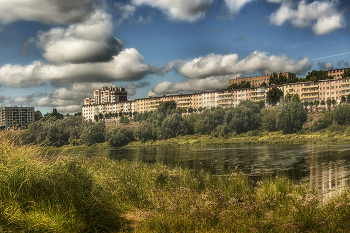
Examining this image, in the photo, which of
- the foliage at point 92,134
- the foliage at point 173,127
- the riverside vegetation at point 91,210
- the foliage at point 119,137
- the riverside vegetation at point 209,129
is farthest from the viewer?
the foliage at point 173,127

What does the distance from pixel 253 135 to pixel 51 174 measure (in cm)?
9043

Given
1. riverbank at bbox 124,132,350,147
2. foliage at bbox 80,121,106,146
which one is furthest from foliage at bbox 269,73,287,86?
foliage at bbox 80,121,106,146

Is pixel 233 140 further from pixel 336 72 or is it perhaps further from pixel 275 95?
pixel 336 72

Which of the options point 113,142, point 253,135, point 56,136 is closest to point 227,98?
point 253,135

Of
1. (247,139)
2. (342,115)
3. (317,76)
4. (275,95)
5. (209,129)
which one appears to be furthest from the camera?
(317,76)

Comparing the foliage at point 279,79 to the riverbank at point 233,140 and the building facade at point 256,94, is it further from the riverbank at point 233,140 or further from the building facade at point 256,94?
the riverbank at point 233,140

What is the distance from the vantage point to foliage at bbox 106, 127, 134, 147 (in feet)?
324

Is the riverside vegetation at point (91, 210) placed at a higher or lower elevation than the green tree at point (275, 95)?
lower

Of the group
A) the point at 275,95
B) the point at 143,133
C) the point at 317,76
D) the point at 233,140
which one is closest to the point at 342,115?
the point at 233,140

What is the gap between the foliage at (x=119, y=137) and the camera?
324 ft

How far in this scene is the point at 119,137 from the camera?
325ft

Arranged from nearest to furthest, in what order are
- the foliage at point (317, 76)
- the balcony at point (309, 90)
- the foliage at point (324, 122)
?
the foliage at point (324, 122)
the balcony at point (309, 90)
the foliage at point (317, 76)

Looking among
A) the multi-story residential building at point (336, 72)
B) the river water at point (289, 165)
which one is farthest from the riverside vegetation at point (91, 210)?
the multi-story residential building at point (336, 72)

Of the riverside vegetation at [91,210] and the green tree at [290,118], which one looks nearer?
the riverside vegetation at [91,210]
